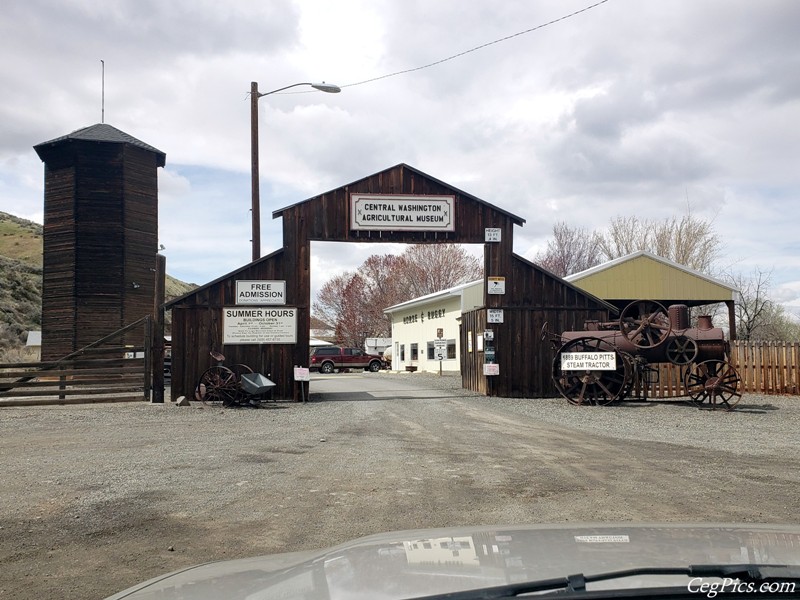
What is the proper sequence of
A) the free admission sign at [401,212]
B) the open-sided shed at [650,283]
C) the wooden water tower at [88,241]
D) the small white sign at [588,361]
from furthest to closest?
the wooden water tower at [88,241], the open-sided shed at [650,283], the free admission sign at [401,212], the small white sign at [588,361]

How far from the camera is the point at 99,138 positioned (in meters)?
36.7

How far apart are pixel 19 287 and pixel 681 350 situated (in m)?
65.8

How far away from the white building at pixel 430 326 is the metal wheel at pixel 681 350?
17222mm

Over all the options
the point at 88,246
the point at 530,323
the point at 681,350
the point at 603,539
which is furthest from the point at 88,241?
the point at 603,539

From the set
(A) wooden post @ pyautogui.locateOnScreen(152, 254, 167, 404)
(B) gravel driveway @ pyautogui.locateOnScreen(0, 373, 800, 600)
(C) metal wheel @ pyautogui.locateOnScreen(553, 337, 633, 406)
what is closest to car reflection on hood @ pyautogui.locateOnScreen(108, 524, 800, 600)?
(B) gravel driveway @ pyautogui.locateOnScreen(0, 373, 800, 600)

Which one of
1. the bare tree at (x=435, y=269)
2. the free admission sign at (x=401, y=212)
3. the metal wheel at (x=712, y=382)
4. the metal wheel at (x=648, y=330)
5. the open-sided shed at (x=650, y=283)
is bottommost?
the metal wheel at (x=712, y=382)

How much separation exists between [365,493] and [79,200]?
32.7 meters

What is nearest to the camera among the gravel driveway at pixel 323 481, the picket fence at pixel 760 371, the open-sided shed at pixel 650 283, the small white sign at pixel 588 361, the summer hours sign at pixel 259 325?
the gravel driveway at pixel 323 481

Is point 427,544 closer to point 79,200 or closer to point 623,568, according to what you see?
point 623,568

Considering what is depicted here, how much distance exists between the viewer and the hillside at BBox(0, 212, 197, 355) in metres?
60.4

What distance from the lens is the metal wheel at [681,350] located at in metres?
19.1

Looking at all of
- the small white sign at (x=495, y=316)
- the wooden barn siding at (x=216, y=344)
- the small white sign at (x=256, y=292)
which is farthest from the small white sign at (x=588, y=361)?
the small white sign at (x=256, y=292)

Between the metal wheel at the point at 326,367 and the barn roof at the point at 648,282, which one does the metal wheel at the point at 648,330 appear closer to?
the barn roof at the point at 648,282

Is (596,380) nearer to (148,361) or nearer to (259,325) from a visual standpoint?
(259,325)
